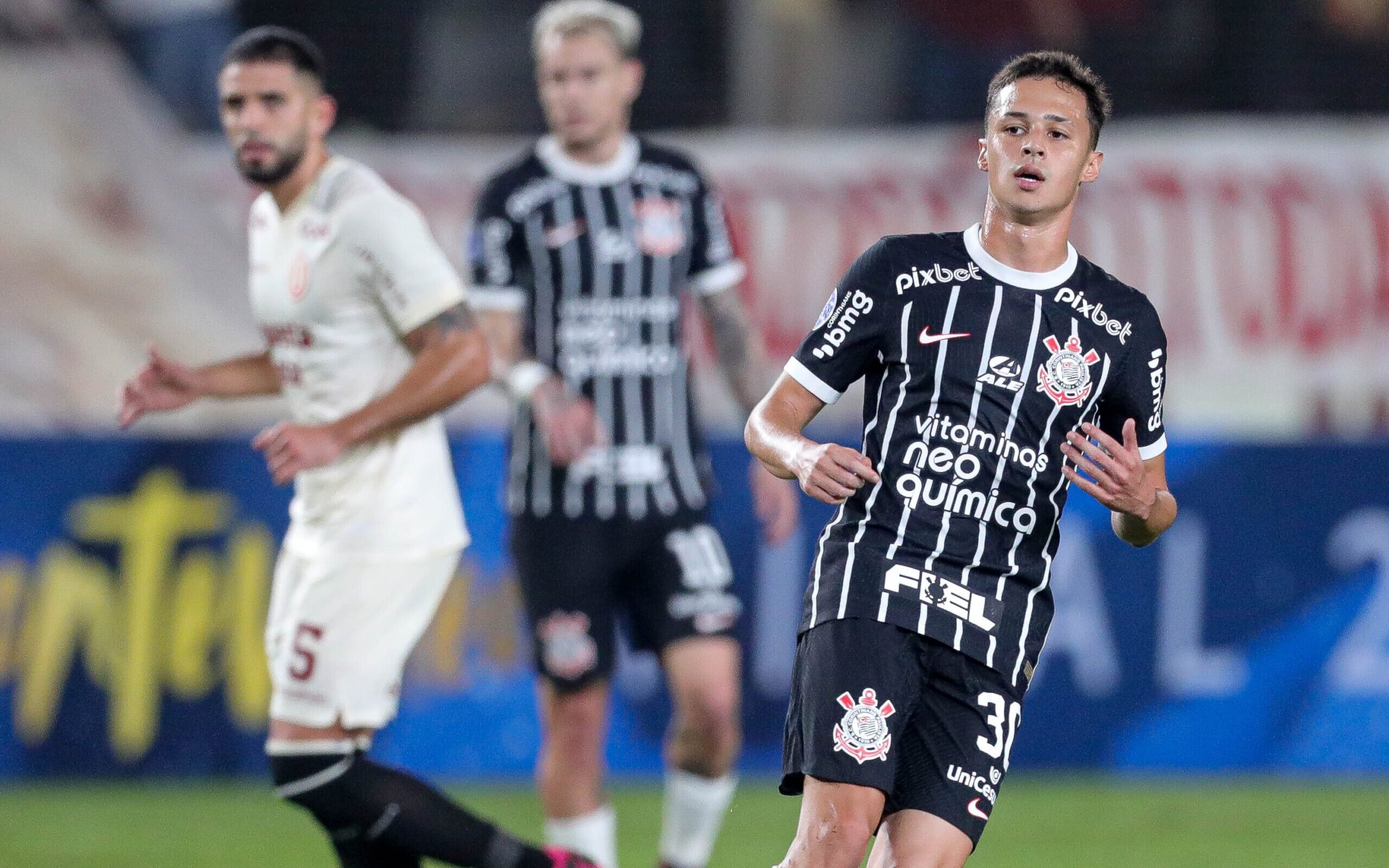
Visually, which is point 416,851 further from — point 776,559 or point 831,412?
point 831,412

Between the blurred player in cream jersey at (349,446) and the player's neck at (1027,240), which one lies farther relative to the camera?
the blurred player in cream jersey at (349,446)

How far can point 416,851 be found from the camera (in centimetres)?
435

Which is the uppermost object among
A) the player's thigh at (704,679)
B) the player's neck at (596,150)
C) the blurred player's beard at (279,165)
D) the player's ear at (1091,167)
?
the player's neck at (596,150)

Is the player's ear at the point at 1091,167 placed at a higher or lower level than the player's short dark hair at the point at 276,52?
lower

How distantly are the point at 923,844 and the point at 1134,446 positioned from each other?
2.61 ft

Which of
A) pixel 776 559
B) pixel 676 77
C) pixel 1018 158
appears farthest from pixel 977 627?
pixel 676 77

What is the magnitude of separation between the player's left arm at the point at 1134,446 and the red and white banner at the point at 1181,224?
597 cm

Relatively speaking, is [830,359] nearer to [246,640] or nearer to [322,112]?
[322,112]

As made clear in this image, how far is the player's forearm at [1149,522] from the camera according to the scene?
3.68 metres

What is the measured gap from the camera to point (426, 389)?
441 cm

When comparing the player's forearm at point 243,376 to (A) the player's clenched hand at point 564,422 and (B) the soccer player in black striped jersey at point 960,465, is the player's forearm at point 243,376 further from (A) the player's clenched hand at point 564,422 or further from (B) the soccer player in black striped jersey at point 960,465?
(B) the soccer player in black striped jersey at point 960,465


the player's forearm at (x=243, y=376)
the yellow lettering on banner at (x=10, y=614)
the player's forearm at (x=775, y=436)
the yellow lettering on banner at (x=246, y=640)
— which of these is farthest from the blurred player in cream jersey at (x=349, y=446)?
the yellow lettering on banner at (x=10, y=614)

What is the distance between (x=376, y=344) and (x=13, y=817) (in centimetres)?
300

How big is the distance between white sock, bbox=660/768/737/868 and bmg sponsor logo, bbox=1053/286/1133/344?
6.49ft
